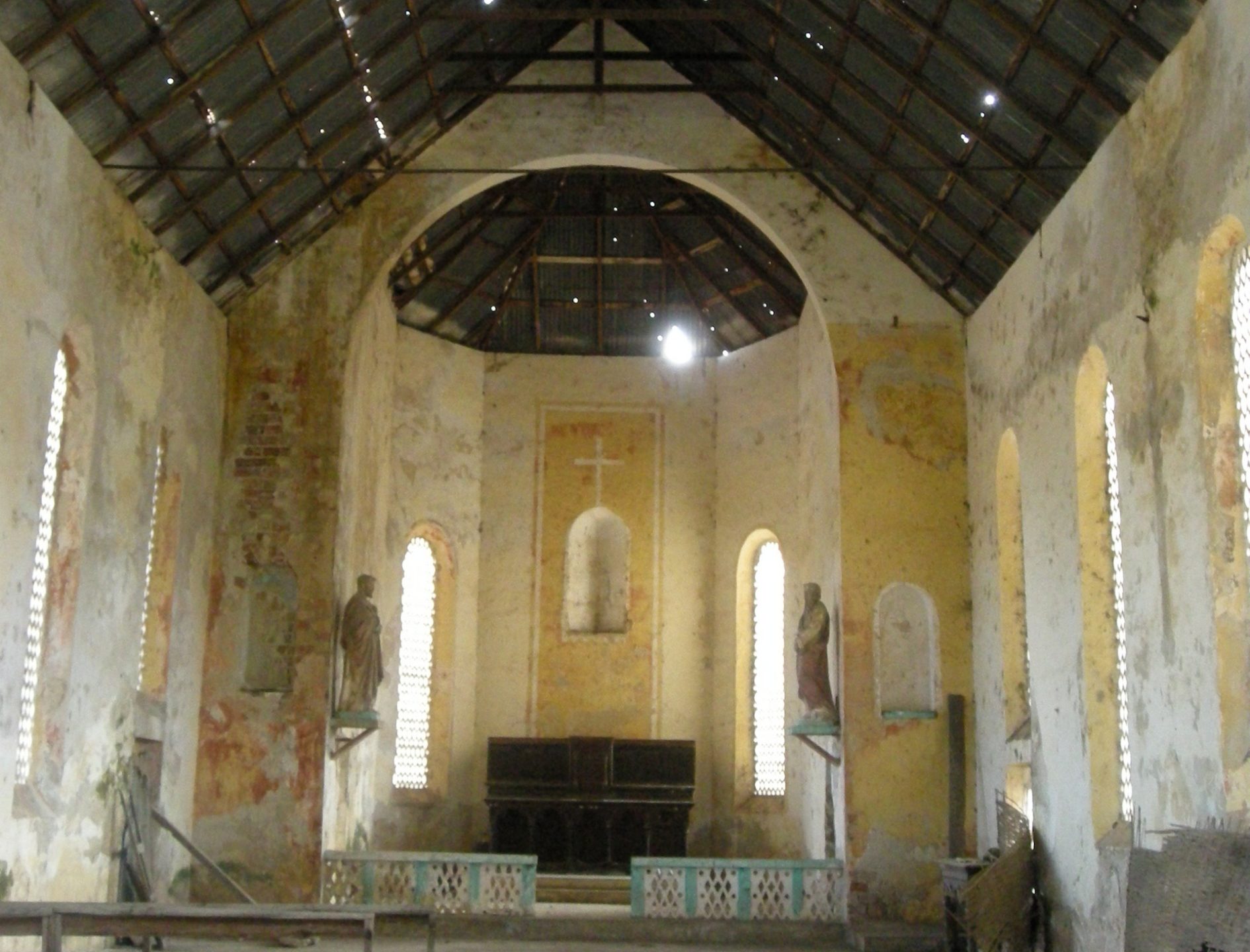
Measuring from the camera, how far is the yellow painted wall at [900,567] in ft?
51.2

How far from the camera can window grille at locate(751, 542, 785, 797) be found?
20688 millimetres

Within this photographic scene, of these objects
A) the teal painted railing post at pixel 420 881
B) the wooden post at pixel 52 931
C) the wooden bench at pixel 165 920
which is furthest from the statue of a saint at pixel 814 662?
the wooden post at pixel 52 931

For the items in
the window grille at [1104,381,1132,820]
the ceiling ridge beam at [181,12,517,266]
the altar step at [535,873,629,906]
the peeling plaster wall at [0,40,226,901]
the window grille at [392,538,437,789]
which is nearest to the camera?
the peeling plaster wall at [0,40,226,901]

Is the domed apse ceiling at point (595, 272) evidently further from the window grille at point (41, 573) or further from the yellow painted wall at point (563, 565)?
the window grille at point (41, 573)

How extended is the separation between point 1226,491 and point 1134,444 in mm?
1560

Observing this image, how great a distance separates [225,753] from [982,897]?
313 inches

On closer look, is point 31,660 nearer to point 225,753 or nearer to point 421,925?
point 225,753

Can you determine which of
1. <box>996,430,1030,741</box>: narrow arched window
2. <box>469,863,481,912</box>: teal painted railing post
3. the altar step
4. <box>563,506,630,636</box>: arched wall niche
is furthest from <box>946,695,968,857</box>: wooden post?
<box>563,506,630,636</box>: arched wall niche

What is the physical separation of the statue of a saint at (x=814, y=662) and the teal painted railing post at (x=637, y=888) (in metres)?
2.48

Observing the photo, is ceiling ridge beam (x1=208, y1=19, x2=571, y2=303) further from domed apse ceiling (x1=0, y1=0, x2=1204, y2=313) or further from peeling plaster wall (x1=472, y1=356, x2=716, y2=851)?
peeling plaster wall (x1=472, y1=356, x2=716, y2=851)

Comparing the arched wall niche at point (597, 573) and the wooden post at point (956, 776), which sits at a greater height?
the arched wall niche at point (597, 573)

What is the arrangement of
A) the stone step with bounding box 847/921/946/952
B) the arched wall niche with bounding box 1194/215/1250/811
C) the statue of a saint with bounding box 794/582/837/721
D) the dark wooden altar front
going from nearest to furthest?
the arched wall niche with bounding box 1194/215/1250/811
the stone step with bounding box 847/921/946/952
the statue of a saint with bounding box 794/582/837/721
the dark wooden altar front

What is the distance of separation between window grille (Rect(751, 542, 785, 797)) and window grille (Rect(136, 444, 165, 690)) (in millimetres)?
9220

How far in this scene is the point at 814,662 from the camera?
16.4 m
